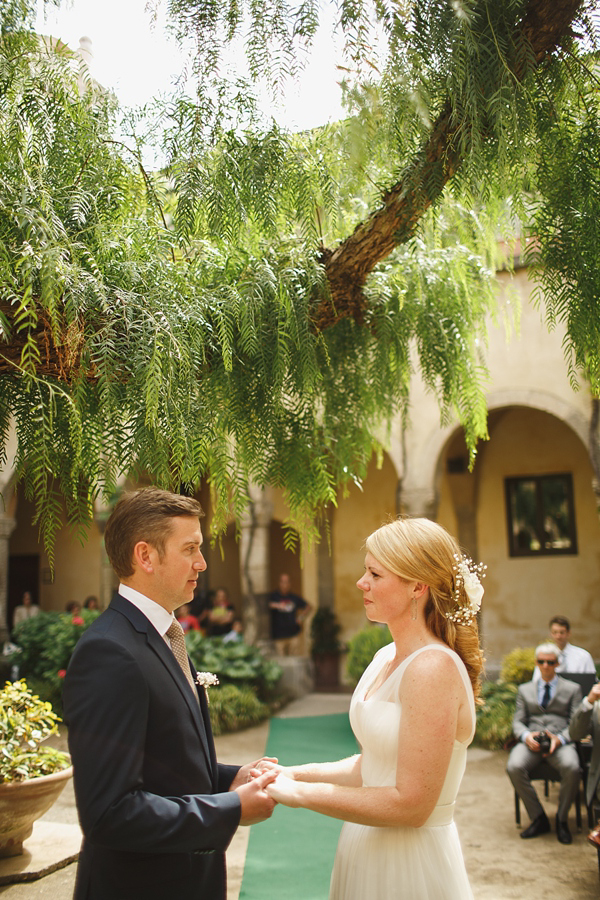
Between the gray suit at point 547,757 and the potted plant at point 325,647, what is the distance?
7163 mm

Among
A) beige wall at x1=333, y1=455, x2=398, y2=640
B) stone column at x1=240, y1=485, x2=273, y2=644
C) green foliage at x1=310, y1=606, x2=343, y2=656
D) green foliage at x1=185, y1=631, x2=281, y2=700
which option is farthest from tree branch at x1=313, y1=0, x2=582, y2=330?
green foliage at x1=310, y1=606, x2=343, y2=656

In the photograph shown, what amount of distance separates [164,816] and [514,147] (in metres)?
2.34

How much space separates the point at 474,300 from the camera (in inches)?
174

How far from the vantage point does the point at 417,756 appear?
214 cm

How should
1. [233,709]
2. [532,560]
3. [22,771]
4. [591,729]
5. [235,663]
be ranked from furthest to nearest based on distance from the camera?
[532,560], [235,663], [233,709], [591,729], [22,771]

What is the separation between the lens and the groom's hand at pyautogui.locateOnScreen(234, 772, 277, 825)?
→ 7.23 feet

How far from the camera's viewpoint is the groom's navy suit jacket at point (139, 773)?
6.32 ft

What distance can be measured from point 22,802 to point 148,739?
3.30m

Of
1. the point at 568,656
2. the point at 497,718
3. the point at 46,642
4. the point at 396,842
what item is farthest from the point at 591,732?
the point at 46,642

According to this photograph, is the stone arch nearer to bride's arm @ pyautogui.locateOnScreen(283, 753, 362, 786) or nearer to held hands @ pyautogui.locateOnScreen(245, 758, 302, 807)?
bride's arm @ pyautogui.locateOnScreen(283, 753, 362, 786)

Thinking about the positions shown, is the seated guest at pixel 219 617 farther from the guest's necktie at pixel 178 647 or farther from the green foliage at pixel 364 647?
the guest's necktie at pixel 178 647

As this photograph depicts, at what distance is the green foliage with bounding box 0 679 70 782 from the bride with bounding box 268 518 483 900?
293 cm

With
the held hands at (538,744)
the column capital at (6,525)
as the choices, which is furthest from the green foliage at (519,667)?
the column capital at (6,525)

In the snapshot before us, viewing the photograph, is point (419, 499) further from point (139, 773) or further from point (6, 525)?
point (139, 773)
